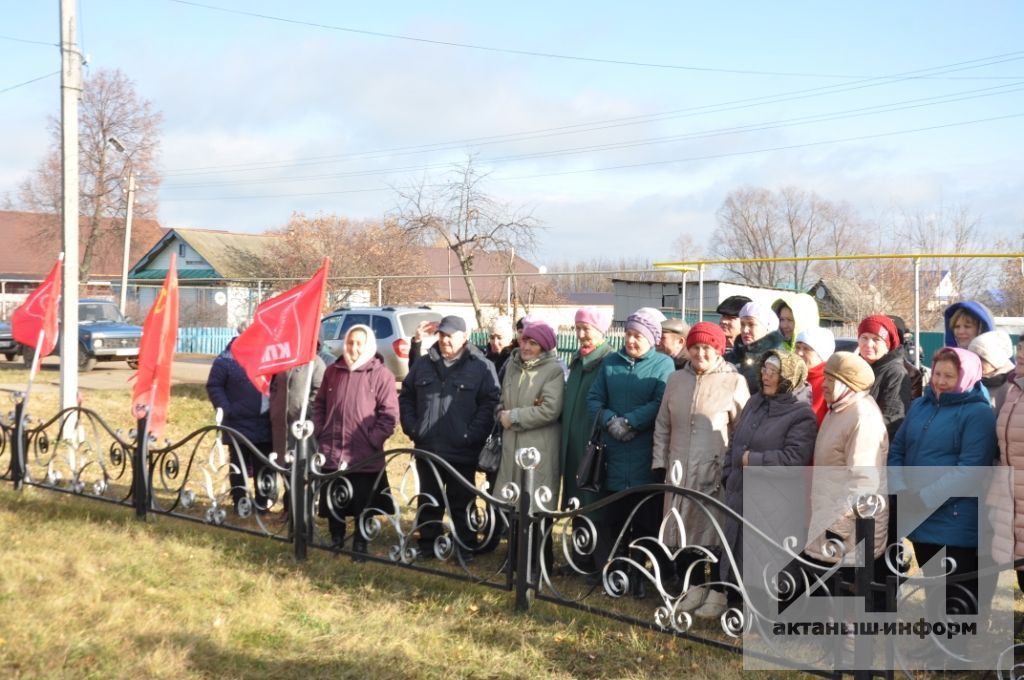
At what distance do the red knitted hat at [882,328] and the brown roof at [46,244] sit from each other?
39592 mm

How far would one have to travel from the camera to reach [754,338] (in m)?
6.59

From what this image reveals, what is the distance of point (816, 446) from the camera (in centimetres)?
499

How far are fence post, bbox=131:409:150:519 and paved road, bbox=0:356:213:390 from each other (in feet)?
23.8

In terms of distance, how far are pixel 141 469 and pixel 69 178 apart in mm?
4846

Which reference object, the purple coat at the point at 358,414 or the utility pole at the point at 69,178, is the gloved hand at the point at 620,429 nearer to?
the purple coat at the point at 358,414

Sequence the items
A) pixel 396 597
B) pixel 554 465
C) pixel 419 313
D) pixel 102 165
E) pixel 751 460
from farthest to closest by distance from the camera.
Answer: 1. pixel 102 165
2. pixel 419 313
3. pixel 554 465
4. pixel 396 597
5. pixel 751 460

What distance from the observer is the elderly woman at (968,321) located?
6.05 meters

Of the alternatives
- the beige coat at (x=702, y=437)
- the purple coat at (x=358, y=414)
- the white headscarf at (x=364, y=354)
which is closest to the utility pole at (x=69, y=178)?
the purple coat at (x=358, y=414)

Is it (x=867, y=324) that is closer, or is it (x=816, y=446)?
(x=816, y=446)

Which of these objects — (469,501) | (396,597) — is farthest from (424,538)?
(396,597)

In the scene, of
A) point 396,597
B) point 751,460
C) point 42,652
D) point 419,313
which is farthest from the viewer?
point 419,313

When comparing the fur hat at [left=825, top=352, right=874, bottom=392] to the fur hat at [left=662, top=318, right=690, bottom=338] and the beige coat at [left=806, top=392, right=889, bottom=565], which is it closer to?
the beige coat at [left=806, top=392, right=889, bottom=565]

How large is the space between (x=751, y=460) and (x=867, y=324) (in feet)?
4.95

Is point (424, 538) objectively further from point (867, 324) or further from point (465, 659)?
point (867, 324)
